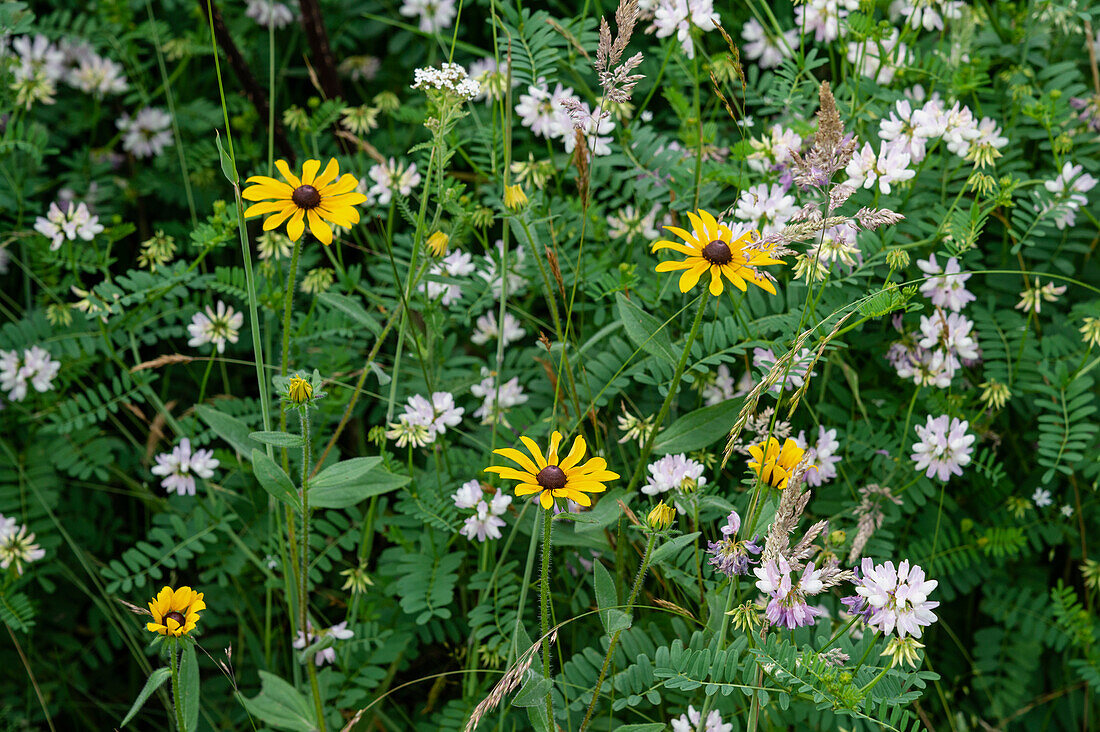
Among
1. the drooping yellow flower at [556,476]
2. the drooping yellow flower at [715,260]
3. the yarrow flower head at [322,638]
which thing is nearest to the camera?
the drooping yellow flower at [556,476]

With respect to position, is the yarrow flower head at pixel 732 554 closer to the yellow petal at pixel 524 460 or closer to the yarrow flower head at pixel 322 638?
the yellow petal at pixel 524 460

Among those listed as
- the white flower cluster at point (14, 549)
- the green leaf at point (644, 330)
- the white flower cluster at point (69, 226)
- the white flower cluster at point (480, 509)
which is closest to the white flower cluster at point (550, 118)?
the green leaf at point (644, 330)

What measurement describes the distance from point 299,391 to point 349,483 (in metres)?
0.30

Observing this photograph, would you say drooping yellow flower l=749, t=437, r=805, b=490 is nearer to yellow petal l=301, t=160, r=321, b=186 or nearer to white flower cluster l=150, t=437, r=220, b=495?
yellow petal l=301, t=160, r=321, b=186

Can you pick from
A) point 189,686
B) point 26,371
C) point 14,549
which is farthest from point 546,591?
point 26,371

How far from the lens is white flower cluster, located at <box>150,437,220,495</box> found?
175 centimetres

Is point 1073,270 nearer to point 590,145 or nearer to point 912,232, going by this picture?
point 912,232

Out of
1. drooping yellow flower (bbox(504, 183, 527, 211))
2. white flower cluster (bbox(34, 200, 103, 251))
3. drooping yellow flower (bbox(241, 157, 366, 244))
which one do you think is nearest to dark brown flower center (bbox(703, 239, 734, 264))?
drooping yellow flower (bbox(504, 183, 527, 211))

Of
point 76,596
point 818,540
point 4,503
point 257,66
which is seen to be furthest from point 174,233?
point 818,540

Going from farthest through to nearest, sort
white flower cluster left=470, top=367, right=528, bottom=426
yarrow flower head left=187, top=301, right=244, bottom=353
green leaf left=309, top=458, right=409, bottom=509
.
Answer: yarrow flower head left=187, top=301, right=244, bottom=353, white flower cluster left=470, top=367, right=528, bottom=426, green leaf left=309, top=458, right=409, bottom=509

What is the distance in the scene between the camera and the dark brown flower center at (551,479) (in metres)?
1.16

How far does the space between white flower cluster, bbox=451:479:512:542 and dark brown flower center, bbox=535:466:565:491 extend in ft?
1.31

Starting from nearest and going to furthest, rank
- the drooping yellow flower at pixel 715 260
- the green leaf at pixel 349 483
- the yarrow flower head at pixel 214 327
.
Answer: the drooping yellow flower at pixel 715 260, the green leaf at pixel 349 483, the yarrow flower head at pixel 214 327

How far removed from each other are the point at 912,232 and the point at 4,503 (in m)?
1.91
